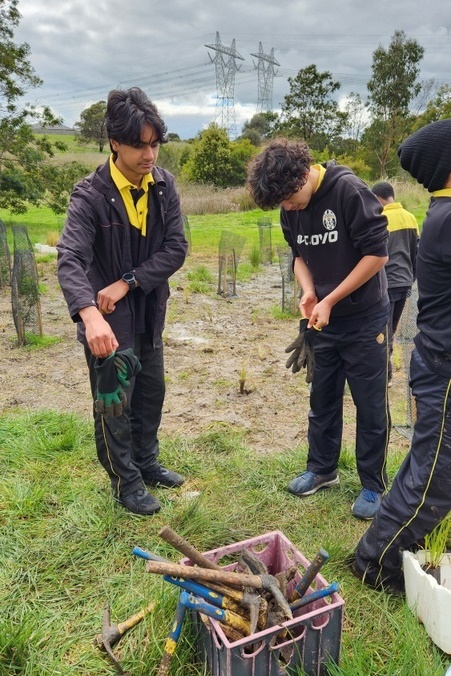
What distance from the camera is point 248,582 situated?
182 centimetres

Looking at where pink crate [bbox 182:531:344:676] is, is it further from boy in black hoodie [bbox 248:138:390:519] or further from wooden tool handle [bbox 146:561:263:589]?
boy in black hoodie [bbox 248:138:390:519]

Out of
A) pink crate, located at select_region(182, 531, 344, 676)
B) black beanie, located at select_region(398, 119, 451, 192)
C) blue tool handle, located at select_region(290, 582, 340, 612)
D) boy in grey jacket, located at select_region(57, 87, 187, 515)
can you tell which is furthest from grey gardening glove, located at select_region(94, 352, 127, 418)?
black beanie, located at select_region(398, 119, 451, 192)

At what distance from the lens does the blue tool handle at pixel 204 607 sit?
1728mm

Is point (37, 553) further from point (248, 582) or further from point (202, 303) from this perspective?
point (202, 303)

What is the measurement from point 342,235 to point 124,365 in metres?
1.27

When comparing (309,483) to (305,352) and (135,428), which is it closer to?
(305,352)

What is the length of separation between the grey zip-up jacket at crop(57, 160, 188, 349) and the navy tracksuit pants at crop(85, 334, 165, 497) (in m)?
0.14

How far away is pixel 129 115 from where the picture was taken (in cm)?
239

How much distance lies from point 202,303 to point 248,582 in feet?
21.6

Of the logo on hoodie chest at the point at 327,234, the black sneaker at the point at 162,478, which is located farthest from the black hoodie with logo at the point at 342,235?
the black sneaker at the point at 162,478

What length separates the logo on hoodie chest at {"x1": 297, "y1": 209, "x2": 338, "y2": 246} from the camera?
268cm

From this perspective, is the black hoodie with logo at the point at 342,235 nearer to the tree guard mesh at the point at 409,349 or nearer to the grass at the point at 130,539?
the tree guard mesh at the point at 409,349

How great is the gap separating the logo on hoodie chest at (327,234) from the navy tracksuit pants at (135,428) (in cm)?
103

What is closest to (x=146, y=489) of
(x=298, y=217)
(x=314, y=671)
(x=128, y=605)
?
(x=128, y=605)
